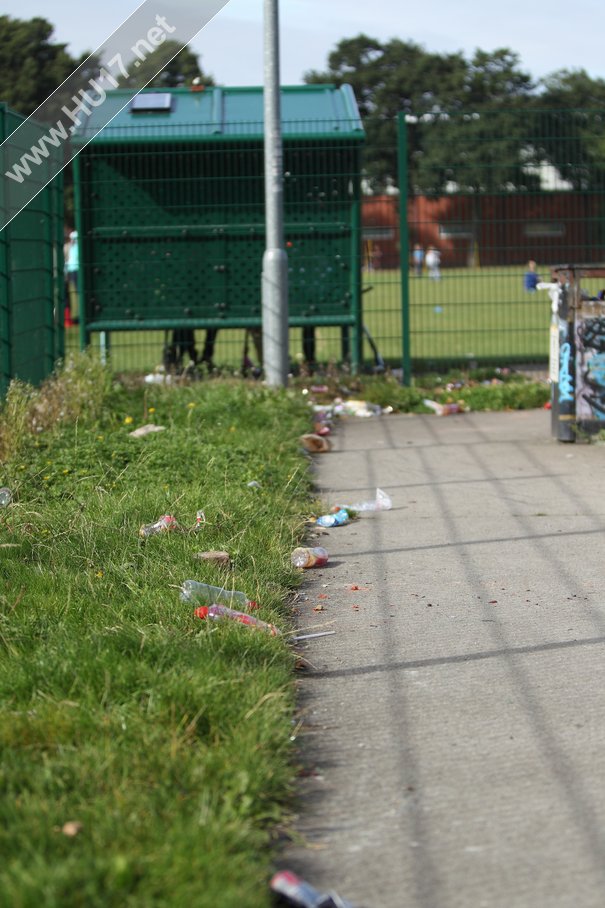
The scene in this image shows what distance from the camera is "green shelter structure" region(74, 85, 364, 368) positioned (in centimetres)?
1243

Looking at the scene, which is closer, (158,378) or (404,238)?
(158,378)

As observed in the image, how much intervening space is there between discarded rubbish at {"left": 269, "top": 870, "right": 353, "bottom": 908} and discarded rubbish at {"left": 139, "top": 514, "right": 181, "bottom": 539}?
123 inches

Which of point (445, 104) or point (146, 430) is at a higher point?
point (445, 104)

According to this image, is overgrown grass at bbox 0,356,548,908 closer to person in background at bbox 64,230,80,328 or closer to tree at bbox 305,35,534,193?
person in background at bbox 64,230,80,328

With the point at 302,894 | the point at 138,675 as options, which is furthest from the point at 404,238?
the point at 302,894

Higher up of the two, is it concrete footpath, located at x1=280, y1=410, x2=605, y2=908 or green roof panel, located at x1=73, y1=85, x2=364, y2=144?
green roof panel, located at x1=73, y1=85, x2=364, y2=144

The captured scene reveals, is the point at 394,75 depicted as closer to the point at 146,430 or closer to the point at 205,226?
the point at 205,226

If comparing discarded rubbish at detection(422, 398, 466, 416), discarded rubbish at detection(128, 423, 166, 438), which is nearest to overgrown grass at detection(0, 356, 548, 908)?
discarded rubbish at detection(128, 423, 166, 438)

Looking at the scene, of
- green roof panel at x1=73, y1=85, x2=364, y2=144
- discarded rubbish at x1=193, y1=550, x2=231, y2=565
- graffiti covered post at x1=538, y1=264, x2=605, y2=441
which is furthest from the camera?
green roof panel at x1=73, y1=85, x2=364, y2=144

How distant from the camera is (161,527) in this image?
19.2ft

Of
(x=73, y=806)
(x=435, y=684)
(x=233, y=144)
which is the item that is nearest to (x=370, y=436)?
(x=233, y=144)

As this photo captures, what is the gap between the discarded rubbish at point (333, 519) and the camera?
6684 mm

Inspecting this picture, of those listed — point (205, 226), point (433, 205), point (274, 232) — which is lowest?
point (274, 232)

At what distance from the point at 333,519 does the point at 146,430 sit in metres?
2.54
